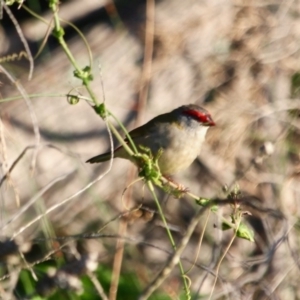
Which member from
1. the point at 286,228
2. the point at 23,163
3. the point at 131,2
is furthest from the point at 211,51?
the point at 286,228

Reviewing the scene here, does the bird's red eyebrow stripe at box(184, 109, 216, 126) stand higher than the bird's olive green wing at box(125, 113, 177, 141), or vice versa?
the bird's olive green wing at box(125, 113, 177, 141)

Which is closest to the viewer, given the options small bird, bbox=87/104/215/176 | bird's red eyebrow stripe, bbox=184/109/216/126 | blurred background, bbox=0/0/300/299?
small bird, bbox=87/104/215/176

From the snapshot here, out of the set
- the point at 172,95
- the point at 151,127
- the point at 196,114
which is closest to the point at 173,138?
the point at 151,127

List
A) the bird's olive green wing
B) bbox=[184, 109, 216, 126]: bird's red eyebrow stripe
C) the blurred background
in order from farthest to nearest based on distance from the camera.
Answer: the blurred background, bbox=[184, 109, 216, 126]: bird's red eyebrow stripe, the bird's olive green wing

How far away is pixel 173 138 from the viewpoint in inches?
186

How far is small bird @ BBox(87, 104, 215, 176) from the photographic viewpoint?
179 inches

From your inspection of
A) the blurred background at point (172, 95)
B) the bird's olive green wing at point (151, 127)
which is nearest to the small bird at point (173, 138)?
the bird's olive green wing at point (151, 127)

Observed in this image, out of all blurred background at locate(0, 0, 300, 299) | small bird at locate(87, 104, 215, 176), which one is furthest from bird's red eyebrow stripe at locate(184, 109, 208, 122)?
blurred background at locate(0, 0, 300, 299)

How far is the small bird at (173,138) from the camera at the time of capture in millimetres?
4555

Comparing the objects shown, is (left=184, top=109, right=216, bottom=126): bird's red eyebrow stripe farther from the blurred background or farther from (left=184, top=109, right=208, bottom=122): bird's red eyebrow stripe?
the blurred background

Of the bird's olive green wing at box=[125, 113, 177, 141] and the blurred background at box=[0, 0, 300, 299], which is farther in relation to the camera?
the blurred background at box=[0, 0, 300, 299]

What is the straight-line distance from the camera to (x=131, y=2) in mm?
6750

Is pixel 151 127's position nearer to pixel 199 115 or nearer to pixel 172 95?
pixel 199 115

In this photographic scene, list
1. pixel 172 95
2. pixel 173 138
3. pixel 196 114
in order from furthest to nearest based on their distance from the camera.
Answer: pixel 172 95, pixel 196 114, pixel 173 138
